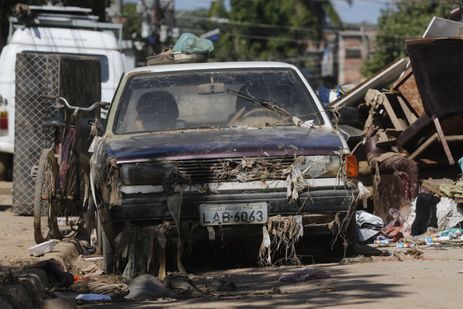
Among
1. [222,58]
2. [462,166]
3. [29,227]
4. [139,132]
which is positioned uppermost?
[139,132]

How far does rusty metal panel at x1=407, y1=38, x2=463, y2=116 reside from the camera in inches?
447

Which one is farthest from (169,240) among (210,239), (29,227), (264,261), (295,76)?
(29,227)

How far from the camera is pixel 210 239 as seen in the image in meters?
7.81

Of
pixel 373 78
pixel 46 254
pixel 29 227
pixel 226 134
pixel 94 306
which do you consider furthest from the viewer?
pixel 373 78

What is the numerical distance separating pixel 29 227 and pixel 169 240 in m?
4.04

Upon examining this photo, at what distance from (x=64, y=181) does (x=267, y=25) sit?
5909 centimetres

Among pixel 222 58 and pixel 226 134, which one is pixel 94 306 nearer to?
pixel 226 134

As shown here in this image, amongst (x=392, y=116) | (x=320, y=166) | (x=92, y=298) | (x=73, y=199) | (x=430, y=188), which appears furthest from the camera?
(x=392, y=116)

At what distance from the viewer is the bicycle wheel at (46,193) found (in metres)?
9.86

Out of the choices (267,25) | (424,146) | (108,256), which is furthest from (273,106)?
(267,25)

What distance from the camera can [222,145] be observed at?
312 inches

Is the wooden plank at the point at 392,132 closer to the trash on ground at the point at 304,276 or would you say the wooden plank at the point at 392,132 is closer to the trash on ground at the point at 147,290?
the trash on ground at the point at 304,276

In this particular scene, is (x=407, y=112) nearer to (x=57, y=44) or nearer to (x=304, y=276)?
(x=304, y=276)

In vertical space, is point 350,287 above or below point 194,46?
below
